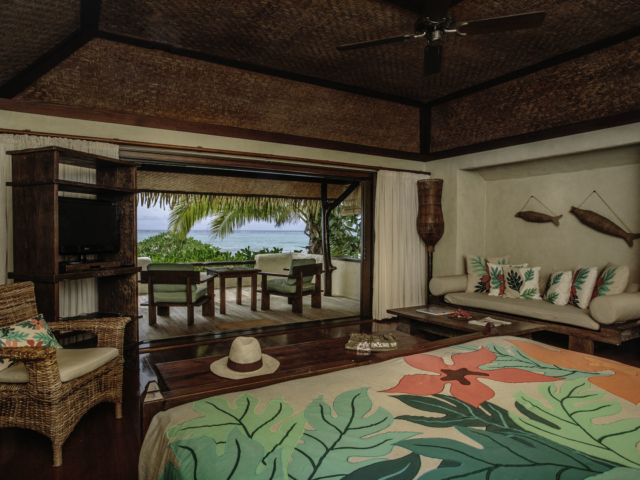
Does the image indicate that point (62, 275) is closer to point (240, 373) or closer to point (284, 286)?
point (240, 373)

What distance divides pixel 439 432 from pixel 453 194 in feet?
15.1

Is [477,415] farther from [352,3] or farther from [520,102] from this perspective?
[520,102]

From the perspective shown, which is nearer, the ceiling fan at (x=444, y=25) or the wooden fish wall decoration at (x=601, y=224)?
the ceiling fan at (x=444, y=25)

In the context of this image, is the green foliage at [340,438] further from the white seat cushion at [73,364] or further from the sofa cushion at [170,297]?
the sofa cushion at [170,297]

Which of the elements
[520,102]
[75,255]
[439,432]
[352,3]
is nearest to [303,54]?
[352,3]

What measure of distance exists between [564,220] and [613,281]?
1162mm

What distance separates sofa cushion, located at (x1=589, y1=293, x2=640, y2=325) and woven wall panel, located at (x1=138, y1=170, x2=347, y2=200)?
488cm

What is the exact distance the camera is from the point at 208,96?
3.92m

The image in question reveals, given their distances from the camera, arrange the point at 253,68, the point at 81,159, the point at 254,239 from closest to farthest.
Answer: the point at 81,159, the point at 253,68, the point at 254,239

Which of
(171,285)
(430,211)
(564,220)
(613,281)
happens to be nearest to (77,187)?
(171,285)

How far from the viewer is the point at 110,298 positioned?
3428 mm

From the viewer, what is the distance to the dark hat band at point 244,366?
1843mm

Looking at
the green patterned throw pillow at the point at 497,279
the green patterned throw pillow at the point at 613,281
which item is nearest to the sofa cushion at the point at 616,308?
the green patterned throw pillow at the point at 613,281

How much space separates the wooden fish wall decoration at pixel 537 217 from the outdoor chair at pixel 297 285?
9.25ft
